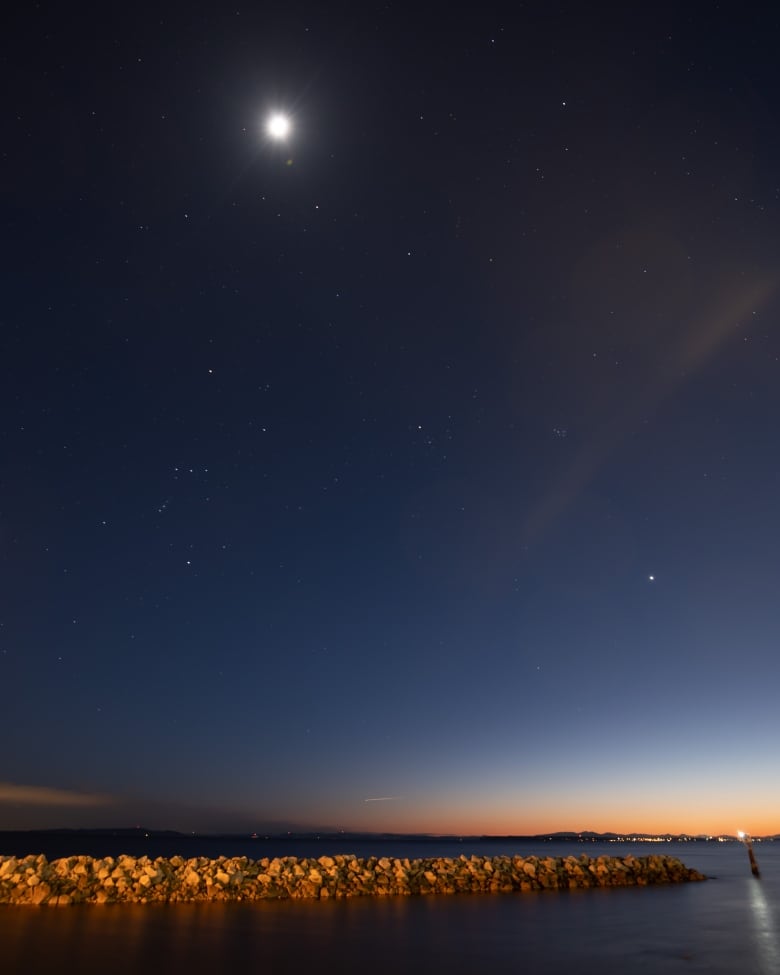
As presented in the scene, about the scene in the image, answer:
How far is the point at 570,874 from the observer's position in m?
27.5

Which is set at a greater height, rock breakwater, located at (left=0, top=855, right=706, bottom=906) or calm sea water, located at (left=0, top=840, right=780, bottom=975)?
rock breakwater, located at (left=0, top=855, right=706, bottom=906)

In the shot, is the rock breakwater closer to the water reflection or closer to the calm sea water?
the calm sea water

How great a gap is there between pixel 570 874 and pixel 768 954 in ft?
44.9

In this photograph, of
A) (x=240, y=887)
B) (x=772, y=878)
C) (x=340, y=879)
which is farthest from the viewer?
(x=772, y=878)

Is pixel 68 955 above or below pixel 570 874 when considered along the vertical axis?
below

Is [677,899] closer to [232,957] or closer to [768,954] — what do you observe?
[768,954]

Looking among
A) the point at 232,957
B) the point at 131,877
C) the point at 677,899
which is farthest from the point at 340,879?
the point at 677,899

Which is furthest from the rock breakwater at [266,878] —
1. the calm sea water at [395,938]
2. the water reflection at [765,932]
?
the water reflection at [765,932]

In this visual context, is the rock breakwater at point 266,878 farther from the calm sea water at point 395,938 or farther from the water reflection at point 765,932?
the water reflection at point 765,932

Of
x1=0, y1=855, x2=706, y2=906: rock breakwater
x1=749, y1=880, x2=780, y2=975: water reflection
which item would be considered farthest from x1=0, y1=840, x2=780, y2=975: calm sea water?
x1=0, y1=855, x2=706, y2=906: rock breakwater

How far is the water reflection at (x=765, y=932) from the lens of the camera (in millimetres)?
14007

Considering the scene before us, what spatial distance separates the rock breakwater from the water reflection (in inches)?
201

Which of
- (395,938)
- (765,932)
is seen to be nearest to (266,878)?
(395,938)

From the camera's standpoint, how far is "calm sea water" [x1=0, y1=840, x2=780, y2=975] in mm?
12938
